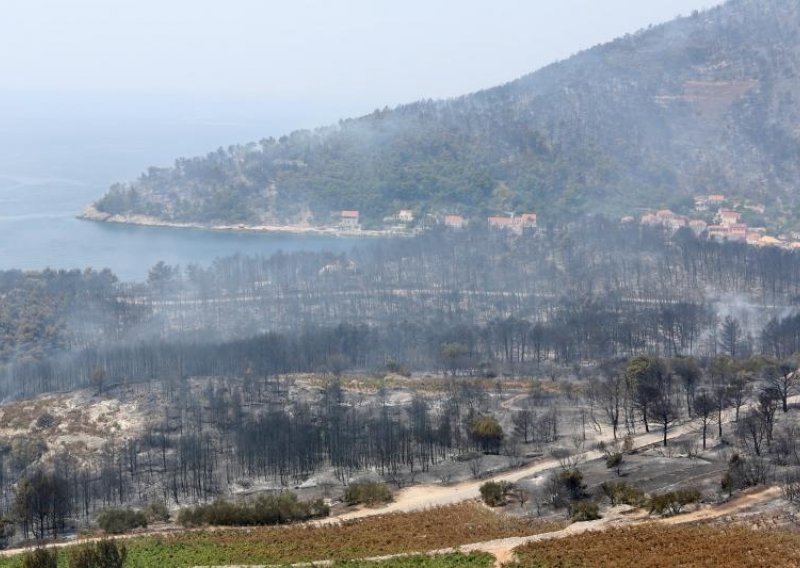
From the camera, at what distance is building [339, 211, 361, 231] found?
320ft

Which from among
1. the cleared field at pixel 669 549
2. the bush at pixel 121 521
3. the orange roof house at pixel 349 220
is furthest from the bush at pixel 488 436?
the orange roof house at pixel 349 220

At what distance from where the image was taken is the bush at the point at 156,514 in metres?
27.7

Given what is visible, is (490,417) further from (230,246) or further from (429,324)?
(230,246)

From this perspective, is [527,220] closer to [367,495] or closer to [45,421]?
[45,421]

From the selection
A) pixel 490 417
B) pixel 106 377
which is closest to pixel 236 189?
pixel 106 377

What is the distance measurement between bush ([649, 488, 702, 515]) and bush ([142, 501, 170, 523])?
13.4 m

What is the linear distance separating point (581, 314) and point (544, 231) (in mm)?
26677

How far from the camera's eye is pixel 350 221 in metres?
98.2

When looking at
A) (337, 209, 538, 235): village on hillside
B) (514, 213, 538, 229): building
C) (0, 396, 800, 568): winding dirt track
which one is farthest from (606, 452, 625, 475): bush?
(514, 213, 538, 229): building

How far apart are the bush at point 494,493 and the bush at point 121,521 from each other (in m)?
9.54

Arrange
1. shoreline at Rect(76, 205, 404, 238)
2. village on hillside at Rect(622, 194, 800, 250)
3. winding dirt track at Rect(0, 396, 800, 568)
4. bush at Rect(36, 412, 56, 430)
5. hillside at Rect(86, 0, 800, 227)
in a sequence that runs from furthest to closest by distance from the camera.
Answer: hillside at Rect(86, 0, 800, 227) < shoreline at Rect(76, 205, 404, 238) < village on hillside at Rect(622, 194, 800, 250) < bush at Rect(36, 412, 56, 430) < winding dirt track at Rect(0, 396, 800, 568)

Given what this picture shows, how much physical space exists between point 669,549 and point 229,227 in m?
84.3

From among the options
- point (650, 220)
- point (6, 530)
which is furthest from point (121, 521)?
point (650, 220)

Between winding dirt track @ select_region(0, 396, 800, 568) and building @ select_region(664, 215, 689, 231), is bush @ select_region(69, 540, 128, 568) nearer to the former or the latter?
→ winding dirt track @ select_region(0, 396, 800, 568)
